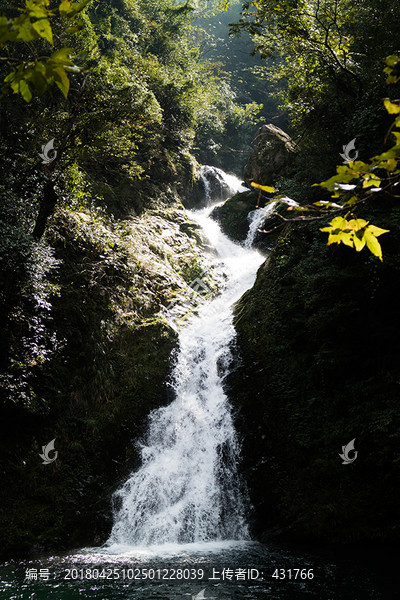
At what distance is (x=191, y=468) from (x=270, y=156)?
15.4 m

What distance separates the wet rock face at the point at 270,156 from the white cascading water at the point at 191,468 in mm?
9765

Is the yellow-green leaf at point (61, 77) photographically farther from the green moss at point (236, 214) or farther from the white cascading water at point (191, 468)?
the green moss at point (236, 214)

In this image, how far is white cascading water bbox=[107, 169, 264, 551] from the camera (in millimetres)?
6637

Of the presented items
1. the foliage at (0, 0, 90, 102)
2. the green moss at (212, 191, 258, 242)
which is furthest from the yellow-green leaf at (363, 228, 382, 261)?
the green moss at (212, 191, 258, 242)

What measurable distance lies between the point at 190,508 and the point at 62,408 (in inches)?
130

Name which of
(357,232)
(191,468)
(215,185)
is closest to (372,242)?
(357,232)

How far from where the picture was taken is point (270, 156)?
18.1 meters

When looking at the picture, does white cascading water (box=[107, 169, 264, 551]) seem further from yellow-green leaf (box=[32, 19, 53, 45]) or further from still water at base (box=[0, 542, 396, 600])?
yellow-green leaf (box=[32, 19, 53, 45])

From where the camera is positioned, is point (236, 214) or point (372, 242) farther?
point (236, 214)

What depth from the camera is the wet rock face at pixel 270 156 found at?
56.8 ft

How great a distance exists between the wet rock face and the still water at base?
15072 millimetres

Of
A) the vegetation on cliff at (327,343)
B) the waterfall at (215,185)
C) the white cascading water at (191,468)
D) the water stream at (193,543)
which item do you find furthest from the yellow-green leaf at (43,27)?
the waterfall at (215,185)

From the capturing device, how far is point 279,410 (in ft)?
24.6

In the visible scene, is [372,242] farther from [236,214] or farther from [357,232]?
[236,214]
